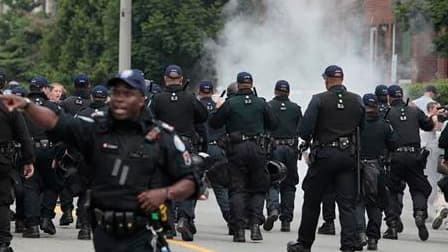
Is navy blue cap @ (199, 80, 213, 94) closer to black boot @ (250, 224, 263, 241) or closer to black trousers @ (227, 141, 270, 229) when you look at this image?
black trousers @ (227, 141, 270, 229)

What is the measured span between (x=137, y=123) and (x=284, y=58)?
92.8 ft

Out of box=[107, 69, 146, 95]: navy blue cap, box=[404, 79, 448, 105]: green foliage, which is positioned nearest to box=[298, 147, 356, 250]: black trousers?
box=[107, 69, 146, 95]: navy blue cap

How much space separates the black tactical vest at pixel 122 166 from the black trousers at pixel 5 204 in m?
4.69

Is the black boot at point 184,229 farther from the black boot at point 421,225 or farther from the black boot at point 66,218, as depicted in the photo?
the black boot at point 421,225

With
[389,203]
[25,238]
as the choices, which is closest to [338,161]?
[389,203]

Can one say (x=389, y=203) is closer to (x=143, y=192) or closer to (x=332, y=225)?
(x=332, y=225)

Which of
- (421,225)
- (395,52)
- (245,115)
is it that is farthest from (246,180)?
(395,52)

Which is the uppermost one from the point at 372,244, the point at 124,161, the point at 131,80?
the point at 131,80

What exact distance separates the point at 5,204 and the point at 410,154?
5.81 m

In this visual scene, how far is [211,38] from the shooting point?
36719 millimetres

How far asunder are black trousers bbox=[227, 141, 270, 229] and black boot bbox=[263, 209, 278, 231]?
1421mm

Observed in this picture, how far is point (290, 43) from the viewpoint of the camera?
35875mm

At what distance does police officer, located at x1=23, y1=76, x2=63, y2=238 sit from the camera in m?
15.3

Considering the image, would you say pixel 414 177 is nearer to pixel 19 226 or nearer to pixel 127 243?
pixel 19 226
